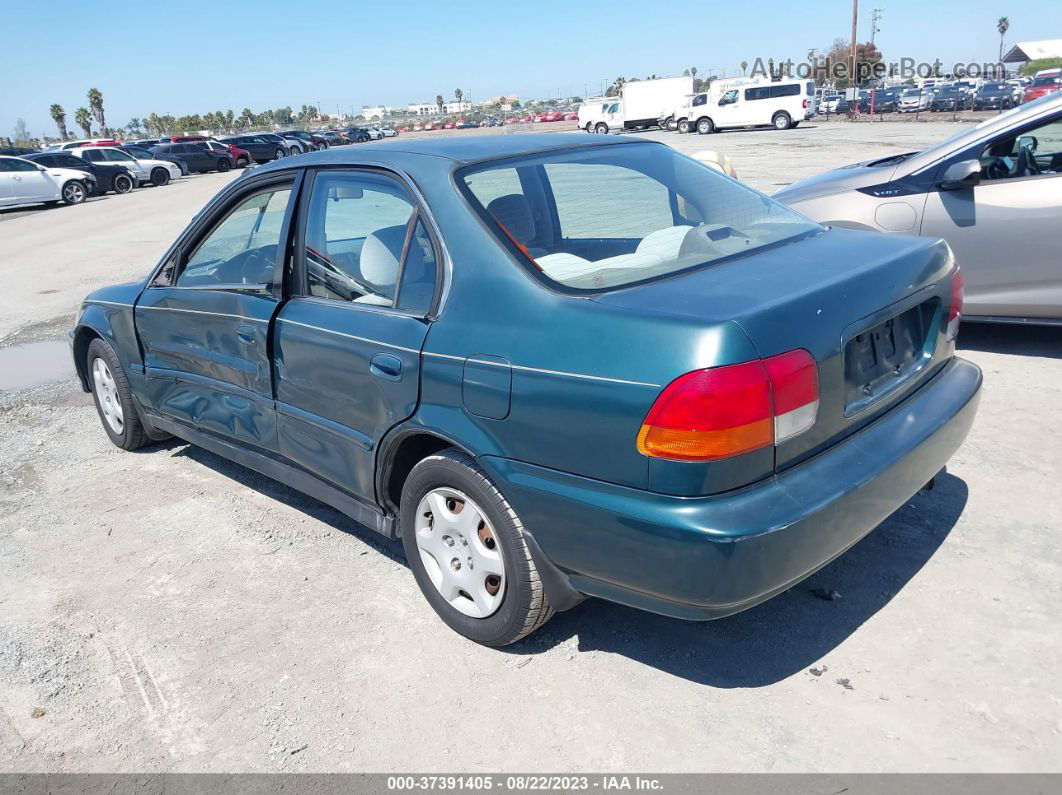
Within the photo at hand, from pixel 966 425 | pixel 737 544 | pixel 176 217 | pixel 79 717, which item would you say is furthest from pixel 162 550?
pixel 176 217

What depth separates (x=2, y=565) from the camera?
4055 mm

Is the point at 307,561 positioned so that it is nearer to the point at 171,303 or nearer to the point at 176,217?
the point at 171,303

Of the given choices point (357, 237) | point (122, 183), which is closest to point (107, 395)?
point (357, 237)

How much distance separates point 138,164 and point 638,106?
2821cm

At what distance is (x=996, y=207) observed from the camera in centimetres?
557

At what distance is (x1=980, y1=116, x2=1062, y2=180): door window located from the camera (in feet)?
18.6

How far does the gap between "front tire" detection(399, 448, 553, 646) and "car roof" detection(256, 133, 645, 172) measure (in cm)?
115

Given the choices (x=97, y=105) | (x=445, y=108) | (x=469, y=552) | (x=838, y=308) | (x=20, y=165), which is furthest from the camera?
(x=445, y=108)

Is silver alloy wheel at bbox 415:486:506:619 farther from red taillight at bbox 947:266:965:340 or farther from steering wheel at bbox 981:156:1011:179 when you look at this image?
steering wheel at bbox 981:156:1011:179

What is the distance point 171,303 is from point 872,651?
3.54 meters

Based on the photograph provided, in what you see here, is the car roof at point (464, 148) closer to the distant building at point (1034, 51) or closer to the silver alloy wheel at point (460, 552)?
the silver alloy wheel at point (460, 552)

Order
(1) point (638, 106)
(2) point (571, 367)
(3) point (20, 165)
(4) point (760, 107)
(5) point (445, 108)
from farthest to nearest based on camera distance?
(5) point (445, 108), (1) point (638, 106), (4) point (760, 107), (3) point (20, 165), (2) point (571, 367)

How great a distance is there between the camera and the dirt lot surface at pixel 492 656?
2.64m

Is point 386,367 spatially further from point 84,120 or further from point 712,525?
point 84,120
